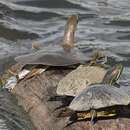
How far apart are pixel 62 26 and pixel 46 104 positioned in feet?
18.4

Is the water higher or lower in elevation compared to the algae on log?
lower

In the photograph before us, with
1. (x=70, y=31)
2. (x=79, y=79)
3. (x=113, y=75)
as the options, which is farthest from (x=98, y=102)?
(x=70, y=31)

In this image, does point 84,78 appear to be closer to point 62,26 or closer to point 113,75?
point 113,75

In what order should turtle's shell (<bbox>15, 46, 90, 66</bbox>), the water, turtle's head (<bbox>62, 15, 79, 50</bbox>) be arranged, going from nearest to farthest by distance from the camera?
turtle's shell (<bbox>15, 46, 90, 66</bbox>) < turtle's head (<bbox>62, 15, 79, 50</bbox>) < the water

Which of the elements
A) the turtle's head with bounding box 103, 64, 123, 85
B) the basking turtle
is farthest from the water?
the turtle's head with bounding box 103, 64, 123, 85

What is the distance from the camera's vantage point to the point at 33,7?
487 inches

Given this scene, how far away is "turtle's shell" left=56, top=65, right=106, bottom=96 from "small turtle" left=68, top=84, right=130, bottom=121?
459 millimetres

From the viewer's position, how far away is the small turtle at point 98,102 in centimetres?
461

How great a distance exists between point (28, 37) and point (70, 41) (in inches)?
135

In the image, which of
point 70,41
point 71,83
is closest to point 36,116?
point 71,83

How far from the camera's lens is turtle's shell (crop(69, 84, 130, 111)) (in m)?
4.61

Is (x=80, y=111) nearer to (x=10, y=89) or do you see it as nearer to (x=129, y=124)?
(x=129, y=124)

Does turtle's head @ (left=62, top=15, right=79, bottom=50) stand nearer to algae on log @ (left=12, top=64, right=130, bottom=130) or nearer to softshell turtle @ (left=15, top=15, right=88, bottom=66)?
softshell turtle @ (left=15, top=15, right=88, bottom=66)

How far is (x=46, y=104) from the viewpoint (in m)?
5.43
